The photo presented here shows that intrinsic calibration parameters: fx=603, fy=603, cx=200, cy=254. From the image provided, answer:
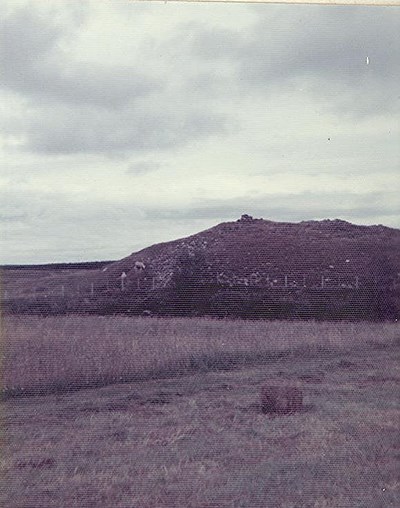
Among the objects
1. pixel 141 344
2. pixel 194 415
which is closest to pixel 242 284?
pixel 141 344

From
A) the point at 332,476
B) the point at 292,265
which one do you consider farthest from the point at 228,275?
the point at 332,476

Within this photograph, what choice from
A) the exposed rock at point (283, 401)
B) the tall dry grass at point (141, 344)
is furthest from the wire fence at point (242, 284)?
the exposed rock at point (283, 401)

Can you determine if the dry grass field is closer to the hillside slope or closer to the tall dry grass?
the tall dry grass

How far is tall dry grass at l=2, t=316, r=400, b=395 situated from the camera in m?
6.01

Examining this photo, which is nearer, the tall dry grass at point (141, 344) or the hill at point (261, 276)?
the tall dry grass at point (141, 344)

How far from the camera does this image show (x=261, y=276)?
8789 mm

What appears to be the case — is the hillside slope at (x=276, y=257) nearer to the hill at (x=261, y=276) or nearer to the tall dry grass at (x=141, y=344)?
the hill at (x=261, y=276)

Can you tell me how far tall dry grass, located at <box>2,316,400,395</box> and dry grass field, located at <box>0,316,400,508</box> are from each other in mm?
16

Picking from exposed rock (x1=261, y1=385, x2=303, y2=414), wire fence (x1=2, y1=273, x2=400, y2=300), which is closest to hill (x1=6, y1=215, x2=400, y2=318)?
wire fence (x1=2, y1=273, x2=400, y2=300)

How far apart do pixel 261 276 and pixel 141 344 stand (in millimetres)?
2445

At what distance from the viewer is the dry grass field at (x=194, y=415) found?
4.10m

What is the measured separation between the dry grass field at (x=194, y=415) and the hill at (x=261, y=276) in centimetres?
28

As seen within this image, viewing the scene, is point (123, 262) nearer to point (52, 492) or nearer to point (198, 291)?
point (198, 291)

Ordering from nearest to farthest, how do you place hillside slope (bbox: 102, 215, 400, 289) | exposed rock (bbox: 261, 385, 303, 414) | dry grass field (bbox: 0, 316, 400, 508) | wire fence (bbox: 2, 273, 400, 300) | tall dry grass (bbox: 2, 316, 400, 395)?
dry grass field (bbox: 0, 316, 400, 508) → exposed rock (bbox: 261, 385, 303, 414) → tall dry grass (bbox: 2, 316, 400, 395) → wire fence (bbox: 2, 273, 400, 300) → hillside slope (bbox: 102, 215, 400, 289)
